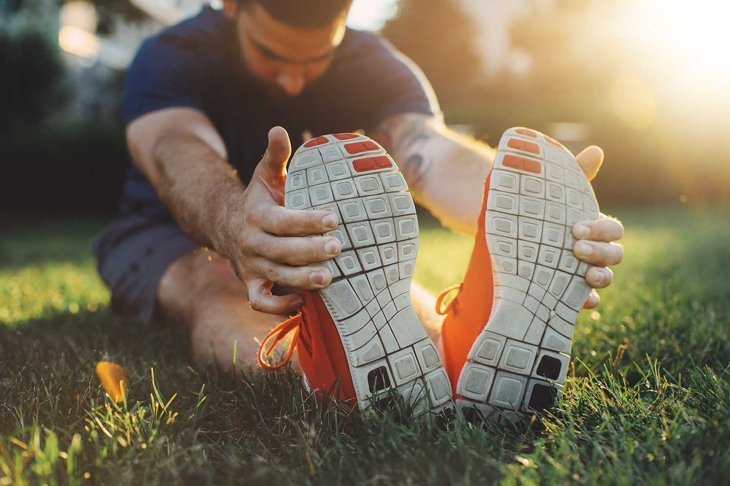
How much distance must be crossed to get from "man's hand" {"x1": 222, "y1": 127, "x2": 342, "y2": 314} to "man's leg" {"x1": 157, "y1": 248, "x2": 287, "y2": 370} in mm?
375

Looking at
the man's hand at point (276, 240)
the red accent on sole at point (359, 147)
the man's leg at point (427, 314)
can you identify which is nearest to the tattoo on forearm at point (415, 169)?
the man's leg at point (427, 314)

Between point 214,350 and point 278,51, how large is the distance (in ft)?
3.92

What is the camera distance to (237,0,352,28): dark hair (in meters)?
2.31

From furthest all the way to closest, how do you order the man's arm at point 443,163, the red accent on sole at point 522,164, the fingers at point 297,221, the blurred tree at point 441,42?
the blurred tree at point 441,42, the man's arm at point 443,163, the red accent on sole at point 522,164, the fingers at point 297,221

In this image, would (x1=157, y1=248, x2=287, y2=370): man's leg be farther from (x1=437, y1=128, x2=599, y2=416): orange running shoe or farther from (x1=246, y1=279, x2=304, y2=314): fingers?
(x1=437, y1=128, x2=599, y2=416): orange running shoe

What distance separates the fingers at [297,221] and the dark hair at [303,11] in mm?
1282

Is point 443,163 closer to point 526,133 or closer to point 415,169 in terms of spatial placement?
point 415,169

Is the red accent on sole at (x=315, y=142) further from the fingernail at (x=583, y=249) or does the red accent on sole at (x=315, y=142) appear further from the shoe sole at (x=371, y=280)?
the fingernail at (x=583, y=249)

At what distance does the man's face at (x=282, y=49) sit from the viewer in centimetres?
238

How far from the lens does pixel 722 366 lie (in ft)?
5.32

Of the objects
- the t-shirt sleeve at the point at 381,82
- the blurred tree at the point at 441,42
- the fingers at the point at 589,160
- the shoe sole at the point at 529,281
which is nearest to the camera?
the shoe sole at the point at 529,281

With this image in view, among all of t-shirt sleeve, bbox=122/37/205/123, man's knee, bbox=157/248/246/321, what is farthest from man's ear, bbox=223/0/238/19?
man's knee, bbox=157/248/246/321

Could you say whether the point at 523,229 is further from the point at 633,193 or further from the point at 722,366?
the point at 633,193

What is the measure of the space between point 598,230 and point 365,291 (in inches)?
19.9
